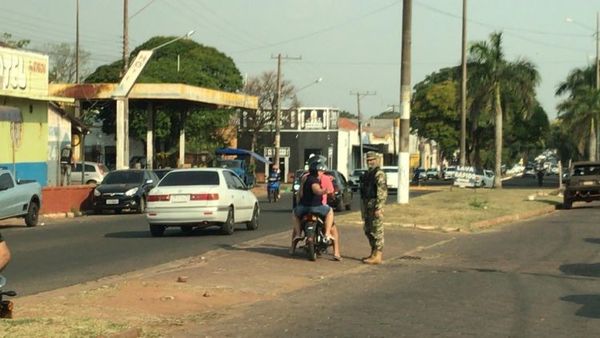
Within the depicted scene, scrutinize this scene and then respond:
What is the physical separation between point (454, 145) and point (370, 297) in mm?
71476

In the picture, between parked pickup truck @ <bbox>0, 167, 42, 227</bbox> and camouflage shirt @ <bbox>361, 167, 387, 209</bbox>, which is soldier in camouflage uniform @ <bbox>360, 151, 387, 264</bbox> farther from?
parked pickup truck @ <bbox>0, 167, 42, 227</bbox>

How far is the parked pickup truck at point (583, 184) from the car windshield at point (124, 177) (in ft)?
54.0

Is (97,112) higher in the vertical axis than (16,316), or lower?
higher

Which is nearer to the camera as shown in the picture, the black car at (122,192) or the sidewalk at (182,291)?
the sidewalk at (182,291)

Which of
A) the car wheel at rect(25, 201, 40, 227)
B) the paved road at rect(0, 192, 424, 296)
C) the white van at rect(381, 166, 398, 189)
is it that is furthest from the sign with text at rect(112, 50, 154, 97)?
the white van at rect(381, 166, 398, 189)

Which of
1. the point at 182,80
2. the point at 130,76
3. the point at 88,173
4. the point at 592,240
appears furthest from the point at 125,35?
the point at 592,240

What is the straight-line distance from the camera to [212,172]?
21578 millimetres

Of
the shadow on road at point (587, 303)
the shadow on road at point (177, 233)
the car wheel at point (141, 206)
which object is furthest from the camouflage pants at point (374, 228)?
the car wheel at point (141, 206)

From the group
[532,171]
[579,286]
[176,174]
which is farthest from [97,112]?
[532,171]

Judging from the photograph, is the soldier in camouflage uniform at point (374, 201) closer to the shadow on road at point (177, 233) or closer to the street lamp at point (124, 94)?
the shadow on road at point (177, 233)

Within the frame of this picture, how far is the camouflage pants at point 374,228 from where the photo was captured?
52.5ft

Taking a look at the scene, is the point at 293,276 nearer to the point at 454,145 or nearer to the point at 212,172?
the point at 212,172

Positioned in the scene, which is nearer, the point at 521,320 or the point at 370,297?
the point at 521,320

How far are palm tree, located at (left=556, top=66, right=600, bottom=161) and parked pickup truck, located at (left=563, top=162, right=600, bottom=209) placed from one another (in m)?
32.8
